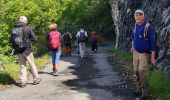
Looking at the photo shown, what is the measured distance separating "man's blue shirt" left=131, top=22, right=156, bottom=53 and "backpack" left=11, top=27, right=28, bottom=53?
366 cm

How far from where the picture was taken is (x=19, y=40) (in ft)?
40.3

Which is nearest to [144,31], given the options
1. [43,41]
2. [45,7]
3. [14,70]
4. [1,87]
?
[1,87]

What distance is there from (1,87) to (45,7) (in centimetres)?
2216

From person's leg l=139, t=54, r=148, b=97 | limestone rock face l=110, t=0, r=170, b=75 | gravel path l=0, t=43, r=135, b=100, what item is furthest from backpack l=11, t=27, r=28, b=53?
limestone rock face l=110, t=0, r=170, b=75

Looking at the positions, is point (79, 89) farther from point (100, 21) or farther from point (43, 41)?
point (100, 21)

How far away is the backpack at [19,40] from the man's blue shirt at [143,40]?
12.0ft

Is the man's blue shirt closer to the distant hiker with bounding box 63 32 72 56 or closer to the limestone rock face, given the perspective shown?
the limestone rock face

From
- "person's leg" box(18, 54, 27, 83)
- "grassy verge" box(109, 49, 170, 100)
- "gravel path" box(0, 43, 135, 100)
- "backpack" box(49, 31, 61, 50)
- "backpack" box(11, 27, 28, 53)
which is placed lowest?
"gravel path" box(0, 43, 135, 100)

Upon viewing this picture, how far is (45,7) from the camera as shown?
3381cm

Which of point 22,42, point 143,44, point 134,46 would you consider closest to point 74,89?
point 22,42

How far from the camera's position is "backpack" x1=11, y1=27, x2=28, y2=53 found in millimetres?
12273

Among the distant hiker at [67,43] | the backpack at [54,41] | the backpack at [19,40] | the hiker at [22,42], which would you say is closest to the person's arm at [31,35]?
the hiker at [22,42]

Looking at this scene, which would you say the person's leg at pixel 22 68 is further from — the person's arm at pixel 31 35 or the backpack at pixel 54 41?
the backpack at pixel 54 41

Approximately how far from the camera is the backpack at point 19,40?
12.3 m
